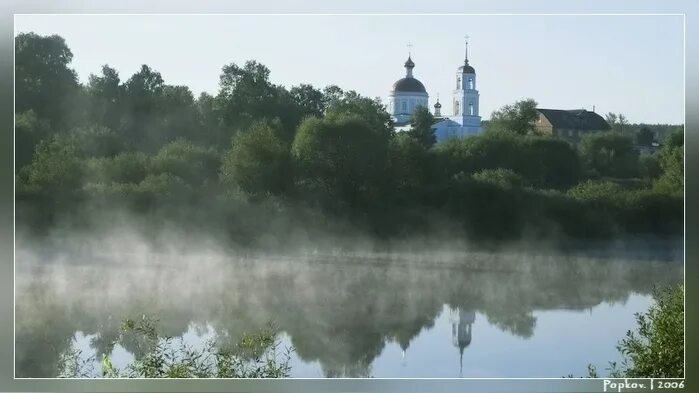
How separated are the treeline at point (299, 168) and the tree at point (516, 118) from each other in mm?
10

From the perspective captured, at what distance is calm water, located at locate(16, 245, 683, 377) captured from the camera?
6539mm

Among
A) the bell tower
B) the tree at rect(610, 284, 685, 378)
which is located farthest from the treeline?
the tree at rect(610, 284, 685, 378)

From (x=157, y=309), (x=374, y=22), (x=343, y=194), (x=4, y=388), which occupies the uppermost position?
(x=374, y=22)

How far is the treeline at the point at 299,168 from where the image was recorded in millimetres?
6629

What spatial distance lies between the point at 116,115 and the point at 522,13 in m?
2.37

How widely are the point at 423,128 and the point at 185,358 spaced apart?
6.19 feet

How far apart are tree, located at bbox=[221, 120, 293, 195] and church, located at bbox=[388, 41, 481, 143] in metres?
0.70

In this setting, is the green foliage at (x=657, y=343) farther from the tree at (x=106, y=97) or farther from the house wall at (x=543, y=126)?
the tree at (x=106, y=97)

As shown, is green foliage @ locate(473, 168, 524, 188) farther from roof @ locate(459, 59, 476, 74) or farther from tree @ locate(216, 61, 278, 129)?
tree @ locate(216, 61, 278, 129)

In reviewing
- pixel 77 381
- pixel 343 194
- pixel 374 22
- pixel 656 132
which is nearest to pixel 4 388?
pixel 77 381

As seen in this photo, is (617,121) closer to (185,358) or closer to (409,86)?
(409,86)

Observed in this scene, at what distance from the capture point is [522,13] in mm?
6348

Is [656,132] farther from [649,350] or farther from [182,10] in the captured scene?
[182,10]

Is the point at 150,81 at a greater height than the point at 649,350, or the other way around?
the point at 150,81
